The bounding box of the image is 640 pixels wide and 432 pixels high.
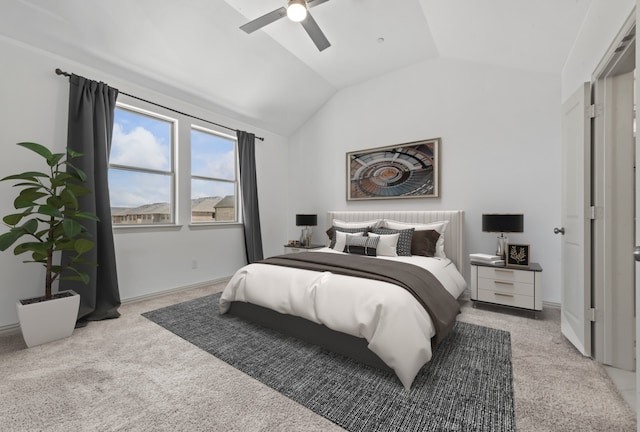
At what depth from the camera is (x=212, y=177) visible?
14.3ft

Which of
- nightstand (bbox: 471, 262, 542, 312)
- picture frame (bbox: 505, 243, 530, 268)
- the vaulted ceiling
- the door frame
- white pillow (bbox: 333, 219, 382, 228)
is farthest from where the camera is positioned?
white pillow (bbox: 333, 219, 382, 228)

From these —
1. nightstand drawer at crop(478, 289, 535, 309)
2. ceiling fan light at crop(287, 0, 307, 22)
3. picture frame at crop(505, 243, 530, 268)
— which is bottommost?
nightstand drawer at crop(478, 289, 535, 309)

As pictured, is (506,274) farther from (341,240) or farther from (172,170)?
(172,170)

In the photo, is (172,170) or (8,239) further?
(172,170)

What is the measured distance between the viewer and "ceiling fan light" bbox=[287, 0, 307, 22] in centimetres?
221

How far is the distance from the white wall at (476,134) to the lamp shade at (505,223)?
0.46m

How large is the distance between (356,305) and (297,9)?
7.78 ft

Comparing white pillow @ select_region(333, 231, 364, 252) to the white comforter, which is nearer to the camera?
the white comforter

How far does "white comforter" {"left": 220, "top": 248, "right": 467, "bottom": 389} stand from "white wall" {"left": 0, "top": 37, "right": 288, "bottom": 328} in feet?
4.94

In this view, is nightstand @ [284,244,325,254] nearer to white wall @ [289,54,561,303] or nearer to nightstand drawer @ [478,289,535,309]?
white wall @ [289,54,561,303]

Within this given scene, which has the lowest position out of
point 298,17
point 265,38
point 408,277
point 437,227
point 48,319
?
point 48,319

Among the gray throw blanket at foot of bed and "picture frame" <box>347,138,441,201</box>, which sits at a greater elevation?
"picture frame" <box>347,138,441,201</box>

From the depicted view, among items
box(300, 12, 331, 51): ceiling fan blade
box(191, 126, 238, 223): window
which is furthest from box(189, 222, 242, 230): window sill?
box(300, 12, 331, 51): ceiling fan blade

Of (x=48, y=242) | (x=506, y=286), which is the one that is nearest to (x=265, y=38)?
(x=48, y=242)
